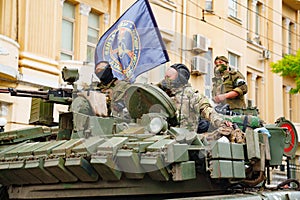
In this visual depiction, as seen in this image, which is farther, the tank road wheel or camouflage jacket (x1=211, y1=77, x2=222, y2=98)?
the tank road wheel

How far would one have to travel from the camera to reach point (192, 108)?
23.8 ft

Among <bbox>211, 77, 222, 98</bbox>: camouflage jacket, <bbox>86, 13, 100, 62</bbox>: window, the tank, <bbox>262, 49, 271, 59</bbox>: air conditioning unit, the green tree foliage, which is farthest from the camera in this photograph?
<bbox>262, 49, 271, 59</bbox>: air conditioning unit

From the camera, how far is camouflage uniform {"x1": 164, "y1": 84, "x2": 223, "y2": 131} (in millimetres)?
7137

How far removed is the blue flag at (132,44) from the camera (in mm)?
9703

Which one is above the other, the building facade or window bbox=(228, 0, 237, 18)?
window bbox=(228, 0, 237, 18)

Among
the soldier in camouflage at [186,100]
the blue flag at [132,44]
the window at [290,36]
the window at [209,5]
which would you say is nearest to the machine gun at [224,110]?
the soldier in camouflage at [186,100]

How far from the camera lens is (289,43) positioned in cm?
3167

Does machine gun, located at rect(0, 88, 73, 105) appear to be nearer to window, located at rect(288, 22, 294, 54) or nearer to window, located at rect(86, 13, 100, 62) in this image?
window, located at rect(86, 13, 100, 62)

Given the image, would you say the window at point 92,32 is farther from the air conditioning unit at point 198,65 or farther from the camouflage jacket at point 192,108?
the camouflage jacket at point 192,108

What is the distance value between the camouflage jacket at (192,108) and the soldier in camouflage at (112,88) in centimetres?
64

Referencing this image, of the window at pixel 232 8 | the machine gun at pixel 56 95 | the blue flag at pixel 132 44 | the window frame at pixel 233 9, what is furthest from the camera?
the window frame at pixel 233 9

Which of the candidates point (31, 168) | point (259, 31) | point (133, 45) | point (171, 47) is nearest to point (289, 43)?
point (259, 31)

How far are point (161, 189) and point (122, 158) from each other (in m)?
0.60

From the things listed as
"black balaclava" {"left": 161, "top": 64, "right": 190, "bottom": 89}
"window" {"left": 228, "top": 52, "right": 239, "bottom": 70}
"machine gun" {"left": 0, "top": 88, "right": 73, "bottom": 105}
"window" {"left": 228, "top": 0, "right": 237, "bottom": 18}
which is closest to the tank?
"machine gun" {"left": 0, "top": 88, "right": 73, "bottom": 105}
